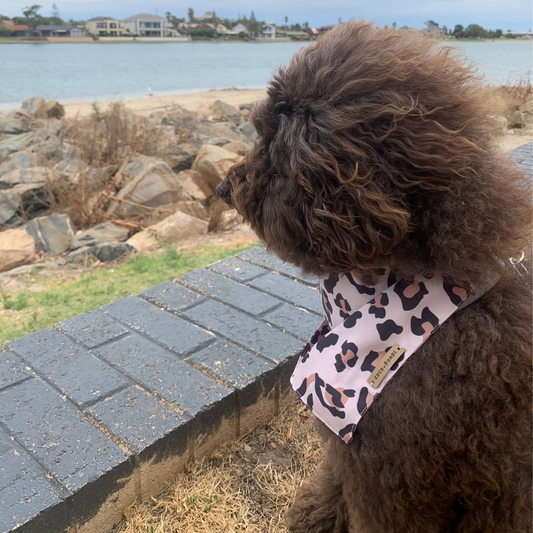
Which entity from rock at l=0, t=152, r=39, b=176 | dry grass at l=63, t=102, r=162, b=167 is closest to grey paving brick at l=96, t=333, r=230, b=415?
dry grass at l=63, t=102, r=162, b=167

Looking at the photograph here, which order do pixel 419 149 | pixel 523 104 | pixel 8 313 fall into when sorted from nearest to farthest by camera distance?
pixel 419 149 → pixel 8 313 → pixel 523 104

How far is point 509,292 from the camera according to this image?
1.39 m

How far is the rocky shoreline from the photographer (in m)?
5.66

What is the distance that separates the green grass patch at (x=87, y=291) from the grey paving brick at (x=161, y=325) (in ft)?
2.11

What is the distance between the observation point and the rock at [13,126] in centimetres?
1286

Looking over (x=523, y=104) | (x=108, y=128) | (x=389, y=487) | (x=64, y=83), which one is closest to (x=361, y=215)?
(x=389, y=487)

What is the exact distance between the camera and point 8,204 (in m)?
7.09

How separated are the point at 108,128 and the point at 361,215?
359 inches

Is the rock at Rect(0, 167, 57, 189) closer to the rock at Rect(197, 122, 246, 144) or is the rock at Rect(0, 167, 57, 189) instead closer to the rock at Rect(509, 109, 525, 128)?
the rock at Rect(197, 122, 246, 144)

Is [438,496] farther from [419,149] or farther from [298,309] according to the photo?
[298,309]

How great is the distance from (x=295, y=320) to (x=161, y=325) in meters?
0.78

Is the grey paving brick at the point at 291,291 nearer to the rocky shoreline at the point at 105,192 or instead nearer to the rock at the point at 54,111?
the rocky shoreline at the point at 105,192

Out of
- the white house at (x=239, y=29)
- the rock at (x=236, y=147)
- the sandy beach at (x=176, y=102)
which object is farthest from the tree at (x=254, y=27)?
the rock at (x=236, y=147)

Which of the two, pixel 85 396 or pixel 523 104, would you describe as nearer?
pixel 85 396
